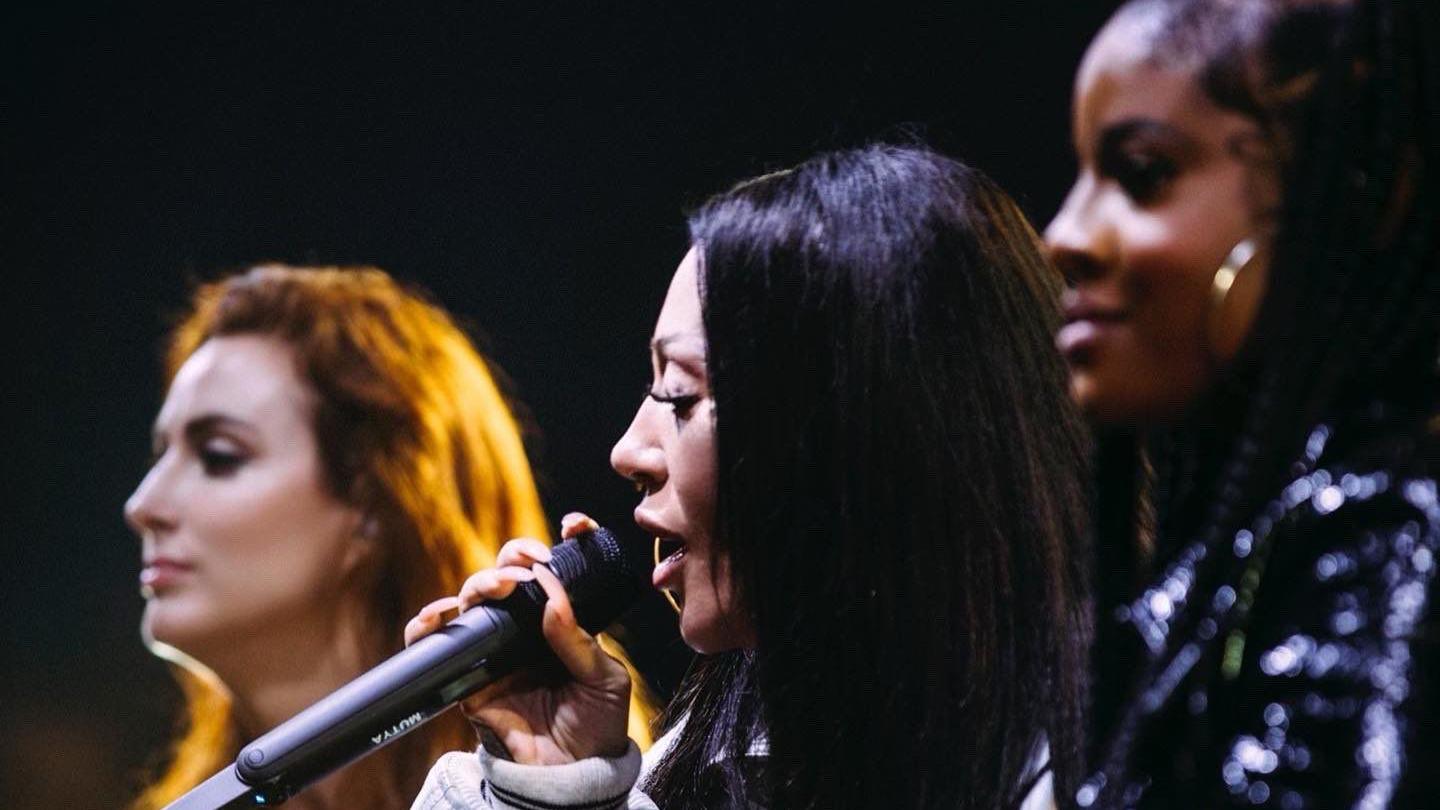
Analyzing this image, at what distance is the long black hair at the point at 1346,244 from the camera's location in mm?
747

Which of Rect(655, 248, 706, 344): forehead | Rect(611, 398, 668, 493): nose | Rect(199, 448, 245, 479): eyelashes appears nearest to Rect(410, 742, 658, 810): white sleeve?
Rect(611, 398, 668, 493): nose

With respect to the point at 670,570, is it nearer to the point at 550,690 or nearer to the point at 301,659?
the point at 550,690

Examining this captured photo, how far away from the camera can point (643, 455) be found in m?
1.32

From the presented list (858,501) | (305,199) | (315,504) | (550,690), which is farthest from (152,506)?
(858,501)

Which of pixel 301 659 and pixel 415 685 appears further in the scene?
pixel 301 659

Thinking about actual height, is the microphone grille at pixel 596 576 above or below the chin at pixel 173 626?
above

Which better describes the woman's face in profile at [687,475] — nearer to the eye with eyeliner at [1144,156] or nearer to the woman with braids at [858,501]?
the woman with braids at [858,501]

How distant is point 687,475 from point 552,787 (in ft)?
0.89

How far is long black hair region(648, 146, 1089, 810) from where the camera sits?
117 cm

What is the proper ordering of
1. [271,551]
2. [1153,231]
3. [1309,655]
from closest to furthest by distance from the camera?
[1309,655]
[1153,231]
[271,551]

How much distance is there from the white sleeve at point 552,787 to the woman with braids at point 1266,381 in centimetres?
57

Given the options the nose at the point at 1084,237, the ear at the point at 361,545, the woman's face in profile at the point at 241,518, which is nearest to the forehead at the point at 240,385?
the woman's face in profile at the point at 241,518

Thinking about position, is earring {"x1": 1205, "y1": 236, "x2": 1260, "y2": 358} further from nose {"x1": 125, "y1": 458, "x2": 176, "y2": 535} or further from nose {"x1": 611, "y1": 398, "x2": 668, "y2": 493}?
nose {"x1": 125, "y1": 458, "x2": 176, "y2": 535}

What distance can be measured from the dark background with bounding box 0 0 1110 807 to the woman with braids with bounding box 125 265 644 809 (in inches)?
1.9
